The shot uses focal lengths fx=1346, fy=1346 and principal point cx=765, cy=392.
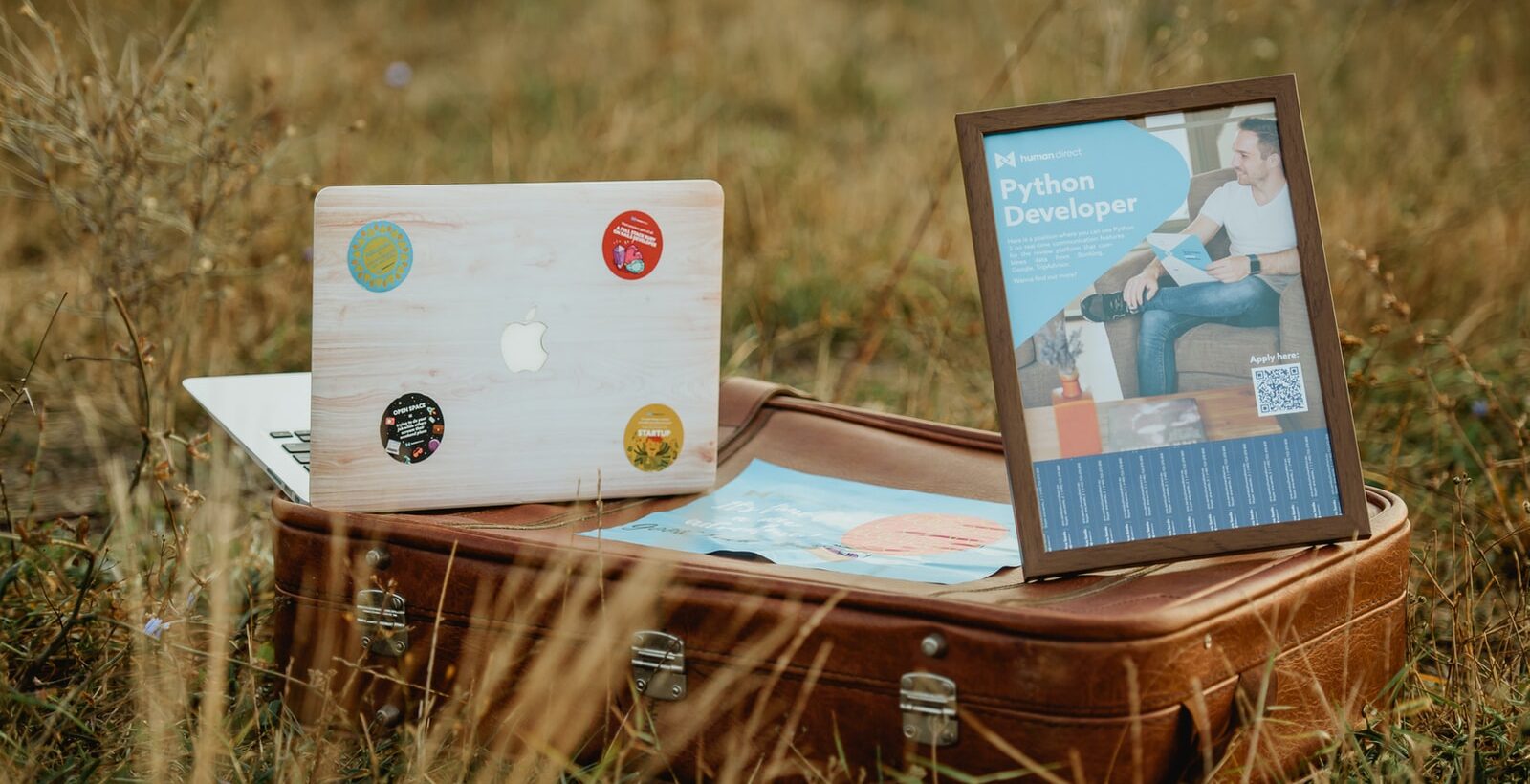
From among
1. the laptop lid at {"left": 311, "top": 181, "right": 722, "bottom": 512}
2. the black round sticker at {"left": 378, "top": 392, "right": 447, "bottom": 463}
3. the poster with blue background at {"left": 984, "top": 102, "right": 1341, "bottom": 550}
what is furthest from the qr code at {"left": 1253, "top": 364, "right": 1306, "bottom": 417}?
the black round sticker at {"left": 378, "top": 392, "right": 447, "bottom": 463}

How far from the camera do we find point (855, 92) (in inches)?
253

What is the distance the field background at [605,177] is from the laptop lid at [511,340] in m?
0.31

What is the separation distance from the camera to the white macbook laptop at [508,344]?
2.01 metres

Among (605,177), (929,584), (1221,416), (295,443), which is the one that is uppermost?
(605,177)

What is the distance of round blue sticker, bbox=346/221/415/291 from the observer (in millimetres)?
1996

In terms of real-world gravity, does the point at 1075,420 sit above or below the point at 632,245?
below

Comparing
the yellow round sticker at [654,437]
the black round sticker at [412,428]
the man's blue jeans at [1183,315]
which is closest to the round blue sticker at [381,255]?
the black round sticker at [412,428]

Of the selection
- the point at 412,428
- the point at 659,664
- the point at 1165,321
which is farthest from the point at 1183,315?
the point at 412,428

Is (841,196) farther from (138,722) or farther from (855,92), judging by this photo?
(138,722)

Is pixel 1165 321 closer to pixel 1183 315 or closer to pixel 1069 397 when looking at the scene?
pixel 1183 315

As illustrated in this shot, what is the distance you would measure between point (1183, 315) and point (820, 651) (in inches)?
25.6

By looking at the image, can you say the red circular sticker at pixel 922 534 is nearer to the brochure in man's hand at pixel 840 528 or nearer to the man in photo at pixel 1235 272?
the brochure in man's hand at pixel 840 528

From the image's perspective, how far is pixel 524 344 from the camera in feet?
6.83

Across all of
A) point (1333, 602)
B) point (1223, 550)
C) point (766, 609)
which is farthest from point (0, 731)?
point (1333, 602)
